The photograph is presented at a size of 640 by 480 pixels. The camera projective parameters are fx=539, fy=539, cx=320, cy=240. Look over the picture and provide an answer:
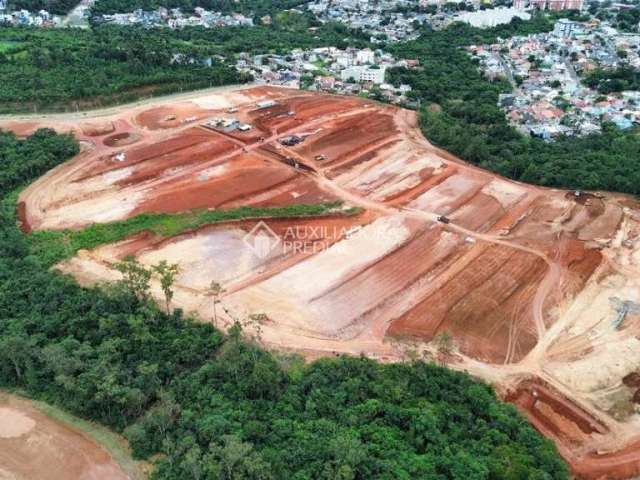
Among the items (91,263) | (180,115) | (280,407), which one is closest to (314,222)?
(91,263)

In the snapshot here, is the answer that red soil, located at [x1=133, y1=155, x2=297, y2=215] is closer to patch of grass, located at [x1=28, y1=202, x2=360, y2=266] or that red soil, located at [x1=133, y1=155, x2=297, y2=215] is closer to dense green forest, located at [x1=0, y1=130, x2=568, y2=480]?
patch of grass, located at [x1=28, y1=202, x2=360, y2=266]

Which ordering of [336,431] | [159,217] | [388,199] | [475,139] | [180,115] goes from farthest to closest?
[180,115] < [475,139] < [388,199] < [159,217] < [336,431]

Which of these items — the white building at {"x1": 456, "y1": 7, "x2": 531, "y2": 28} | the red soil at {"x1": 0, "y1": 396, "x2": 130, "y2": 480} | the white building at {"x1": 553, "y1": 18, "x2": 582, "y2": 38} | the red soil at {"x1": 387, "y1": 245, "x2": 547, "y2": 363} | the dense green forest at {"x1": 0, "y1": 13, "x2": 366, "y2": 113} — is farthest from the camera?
the white building at {"x1": 456, "y1": 7, "x2": 531, "y2": 28}

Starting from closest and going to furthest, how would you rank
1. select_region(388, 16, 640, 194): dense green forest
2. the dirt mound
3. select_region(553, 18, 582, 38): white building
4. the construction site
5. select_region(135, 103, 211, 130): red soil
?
the construction site → select_region(388, 16, 640, 194): dense green forest → the dirt mound → select_region(135, 103, 211, 130): red soil → select_region(553, 18, 582, 38): white building

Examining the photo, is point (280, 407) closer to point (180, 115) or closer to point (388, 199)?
point (388, 199)

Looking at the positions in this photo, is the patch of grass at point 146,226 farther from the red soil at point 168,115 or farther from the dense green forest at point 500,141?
the red soil at point 168,115

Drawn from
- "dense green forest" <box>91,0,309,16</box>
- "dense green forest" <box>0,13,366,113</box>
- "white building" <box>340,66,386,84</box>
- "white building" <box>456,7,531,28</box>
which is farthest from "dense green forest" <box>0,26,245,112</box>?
"white building" <box>456,7,531,28</box>

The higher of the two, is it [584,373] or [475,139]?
[475,139]

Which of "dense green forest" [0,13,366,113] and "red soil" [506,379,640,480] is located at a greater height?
"dense green forest" [0,13,366,113]
